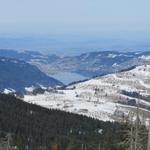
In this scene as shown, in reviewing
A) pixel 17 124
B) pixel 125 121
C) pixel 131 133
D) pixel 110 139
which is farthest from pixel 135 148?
pixel 17 124

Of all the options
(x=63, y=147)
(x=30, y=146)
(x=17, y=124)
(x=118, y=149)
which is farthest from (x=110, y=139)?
(x=17, y=124)

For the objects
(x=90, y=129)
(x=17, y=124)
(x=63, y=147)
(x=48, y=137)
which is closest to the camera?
(x=63, y=147)

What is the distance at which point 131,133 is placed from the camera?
121ft

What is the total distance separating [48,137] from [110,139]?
106 m

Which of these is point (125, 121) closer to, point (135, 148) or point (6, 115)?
point (135, 148)

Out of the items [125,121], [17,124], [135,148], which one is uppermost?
[17,124]

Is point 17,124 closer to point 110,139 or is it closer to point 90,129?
point 90,129

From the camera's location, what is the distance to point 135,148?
35.3 m

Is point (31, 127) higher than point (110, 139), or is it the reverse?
point (31, 127)

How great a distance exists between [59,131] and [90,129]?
45.6 ft

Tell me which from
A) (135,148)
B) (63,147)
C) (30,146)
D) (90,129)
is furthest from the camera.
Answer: (90,129)

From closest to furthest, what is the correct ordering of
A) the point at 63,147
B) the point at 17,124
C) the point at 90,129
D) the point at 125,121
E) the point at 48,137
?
1. the point at 125,121
2. the point at 63,147
3. the point at 48,137
4. the point at 17,124
5. the point at 90,129

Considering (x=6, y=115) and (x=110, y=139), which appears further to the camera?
(x=6, y=115)

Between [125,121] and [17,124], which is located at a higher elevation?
[17,124]
